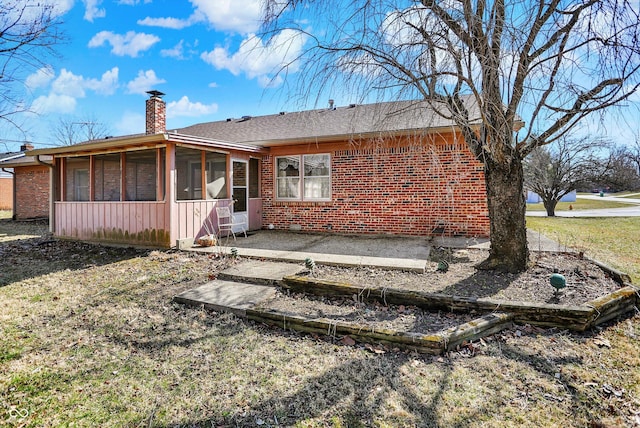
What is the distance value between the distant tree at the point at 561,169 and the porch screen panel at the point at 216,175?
1546 centimetres

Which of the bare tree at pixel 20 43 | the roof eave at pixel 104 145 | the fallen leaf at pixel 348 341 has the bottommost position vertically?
the fallen leaf at pixel 348 341

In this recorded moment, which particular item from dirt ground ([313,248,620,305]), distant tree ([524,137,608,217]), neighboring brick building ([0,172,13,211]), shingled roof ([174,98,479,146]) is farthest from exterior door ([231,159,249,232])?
neighboring brick building ([0,172,13,211])

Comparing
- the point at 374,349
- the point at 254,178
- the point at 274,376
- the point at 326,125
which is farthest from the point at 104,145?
the point at 374,349

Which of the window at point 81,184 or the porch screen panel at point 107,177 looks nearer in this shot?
the porch screen panel at point 107,177

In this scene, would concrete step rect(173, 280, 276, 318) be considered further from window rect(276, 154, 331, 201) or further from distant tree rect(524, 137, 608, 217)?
distant tree rect(524, 137, 608, 217)

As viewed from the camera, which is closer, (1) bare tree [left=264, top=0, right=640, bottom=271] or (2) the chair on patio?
(1) bare tree [left=264, top=0, right=640, bottom=271]

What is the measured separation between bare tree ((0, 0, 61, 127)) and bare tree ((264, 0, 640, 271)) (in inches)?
183

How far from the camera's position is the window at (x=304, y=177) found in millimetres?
9242

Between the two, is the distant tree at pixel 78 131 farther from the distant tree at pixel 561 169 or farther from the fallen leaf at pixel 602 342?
the fallen leaf at pixel 602 342

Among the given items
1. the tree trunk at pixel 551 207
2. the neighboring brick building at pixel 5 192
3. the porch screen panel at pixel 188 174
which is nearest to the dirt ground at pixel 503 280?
the porch screen panel at pixel 188 174

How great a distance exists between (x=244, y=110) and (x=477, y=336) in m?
4.23

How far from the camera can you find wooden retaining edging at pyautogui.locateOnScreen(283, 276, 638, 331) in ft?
10.7

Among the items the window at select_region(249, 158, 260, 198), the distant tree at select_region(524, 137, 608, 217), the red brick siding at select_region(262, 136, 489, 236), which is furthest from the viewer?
the distant tree at select_region(524, 137, 608, 217)

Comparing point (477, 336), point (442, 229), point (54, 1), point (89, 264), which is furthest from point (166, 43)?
point (477, 336)
